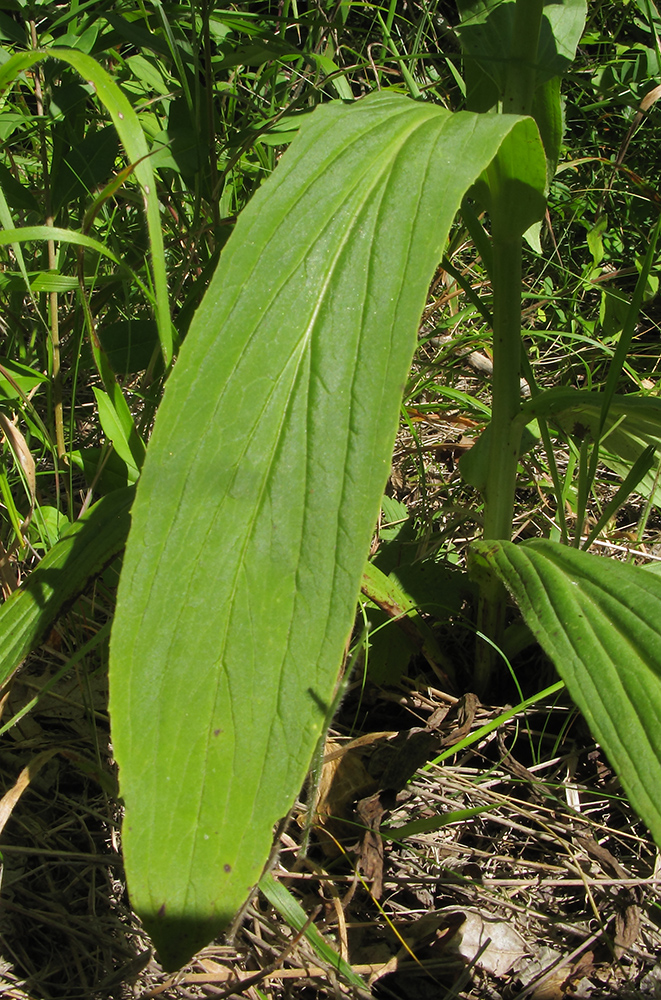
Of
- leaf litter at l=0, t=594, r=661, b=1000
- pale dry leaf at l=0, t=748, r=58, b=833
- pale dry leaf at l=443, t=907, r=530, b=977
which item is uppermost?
pale dry leaf at l=0, t=748, r=58, b=833

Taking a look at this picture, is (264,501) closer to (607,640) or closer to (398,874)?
(607,640)

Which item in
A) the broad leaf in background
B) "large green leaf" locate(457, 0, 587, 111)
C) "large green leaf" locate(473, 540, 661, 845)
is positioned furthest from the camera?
"large green leaf" locate(457, 0, 587, 111)

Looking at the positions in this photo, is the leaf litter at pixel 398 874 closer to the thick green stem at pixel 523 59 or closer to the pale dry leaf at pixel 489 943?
the pale dry leaf at pixel 489 943

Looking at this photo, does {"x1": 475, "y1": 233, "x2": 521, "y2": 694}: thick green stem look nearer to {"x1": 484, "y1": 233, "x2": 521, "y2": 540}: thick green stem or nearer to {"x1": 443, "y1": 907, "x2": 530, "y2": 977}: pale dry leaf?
{"x1": 484, "y1": 233, "x2": 521, "y2": 540}: thick green stem

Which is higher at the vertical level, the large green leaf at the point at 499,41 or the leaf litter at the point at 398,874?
the large green leaf at the point at 499,41

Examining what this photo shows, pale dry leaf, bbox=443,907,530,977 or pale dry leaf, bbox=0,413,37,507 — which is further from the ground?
pale dry leaf, bbox=0,413,37,507

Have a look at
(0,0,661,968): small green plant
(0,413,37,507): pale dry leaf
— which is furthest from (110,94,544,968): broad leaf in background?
(0,413,37,507): pale dry leaf

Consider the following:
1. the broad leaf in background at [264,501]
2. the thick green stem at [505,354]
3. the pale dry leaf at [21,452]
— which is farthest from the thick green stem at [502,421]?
the pale dry leaf at [21,452]

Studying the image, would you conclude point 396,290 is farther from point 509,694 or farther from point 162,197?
point 162,197
